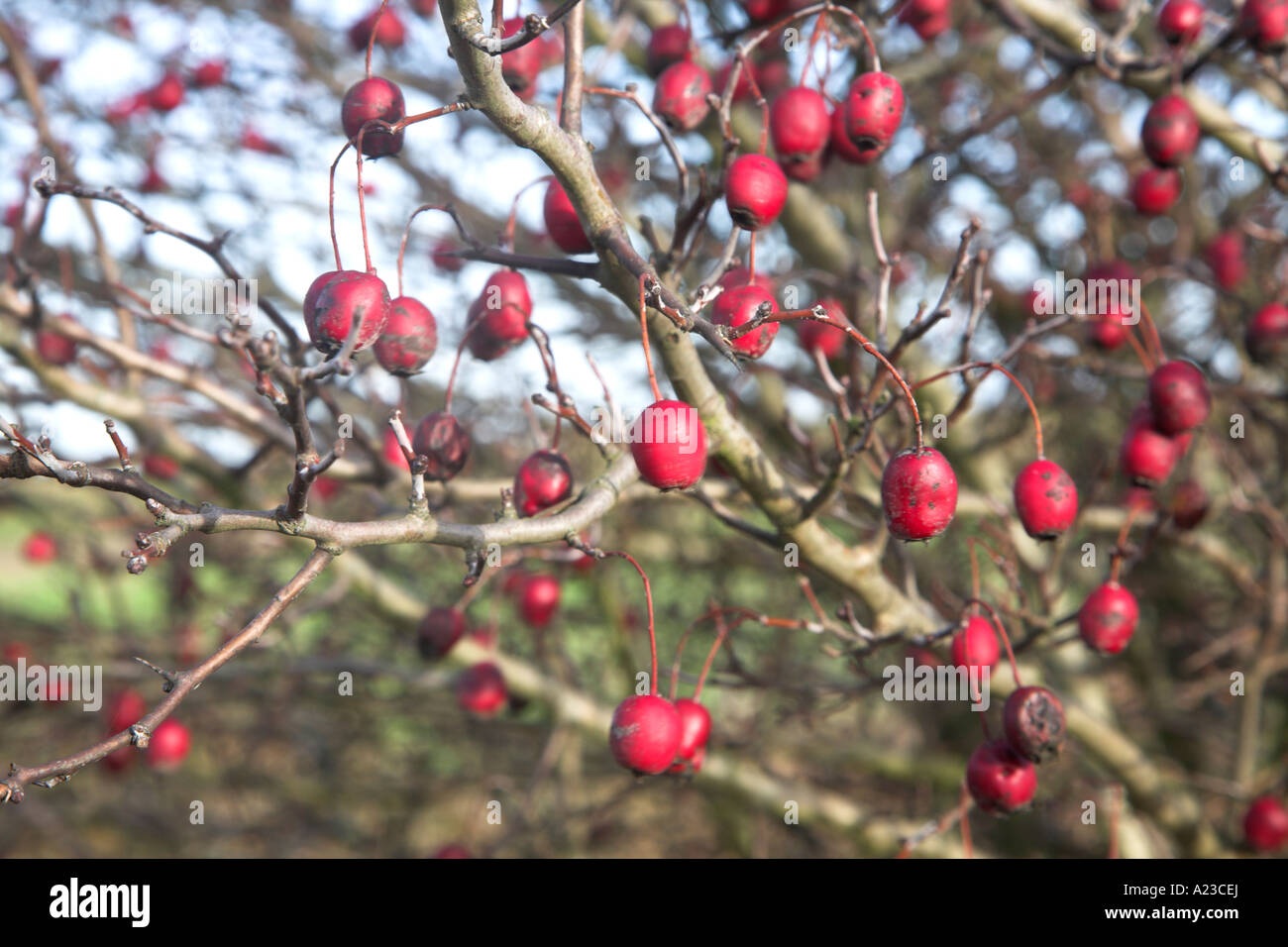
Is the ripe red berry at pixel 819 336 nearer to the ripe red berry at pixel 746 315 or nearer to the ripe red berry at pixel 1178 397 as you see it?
the ripe red berry at pixel 1178 397

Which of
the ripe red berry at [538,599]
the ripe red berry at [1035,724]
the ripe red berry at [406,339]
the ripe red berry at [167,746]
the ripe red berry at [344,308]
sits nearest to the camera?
the ripe red berry at [344,308]

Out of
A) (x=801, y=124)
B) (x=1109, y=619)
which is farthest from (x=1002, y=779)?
(x=801, y=124)

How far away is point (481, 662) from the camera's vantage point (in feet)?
10.3

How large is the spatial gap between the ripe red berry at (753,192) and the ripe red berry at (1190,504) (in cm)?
167

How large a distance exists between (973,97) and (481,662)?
3.69m

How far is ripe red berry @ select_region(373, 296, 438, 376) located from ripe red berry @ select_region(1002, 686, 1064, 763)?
4.49 feet

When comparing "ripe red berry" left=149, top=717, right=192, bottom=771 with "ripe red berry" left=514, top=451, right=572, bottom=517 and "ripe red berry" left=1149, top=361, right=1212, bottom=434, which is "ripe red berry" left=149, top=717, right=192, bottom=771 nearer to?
"ripe red berry" left=514, top=451, right=572, bottom=517

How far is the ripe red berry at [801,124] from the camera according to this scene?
2.15m

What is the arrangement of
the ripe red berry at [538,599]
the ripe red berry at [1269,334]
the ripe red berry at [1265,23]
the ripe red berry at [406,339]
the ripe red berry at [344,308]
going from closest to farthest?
the ripe red berry at [344,308] < the ripe red berry at [406,339] < the ripe red berry at [1265,23] < the ripe red berry at [1269,334] < the ripe red berry at [538,599]

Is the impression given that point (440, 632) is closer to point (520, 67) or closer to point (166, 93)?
point (520, 67)

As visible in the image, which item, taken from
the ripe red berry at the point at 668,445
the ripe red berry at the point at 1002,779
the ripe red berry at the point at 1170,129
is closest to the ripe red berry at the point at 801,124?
the ripe red berry at the point at 668,445

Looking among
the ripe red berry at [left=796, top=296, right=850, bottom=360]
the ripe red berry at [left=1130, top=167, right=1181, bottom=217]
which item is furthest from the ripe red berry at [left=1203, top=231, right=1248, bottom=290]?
the ripe red berry at [left=796, top=296, right=850, bottom=360]
